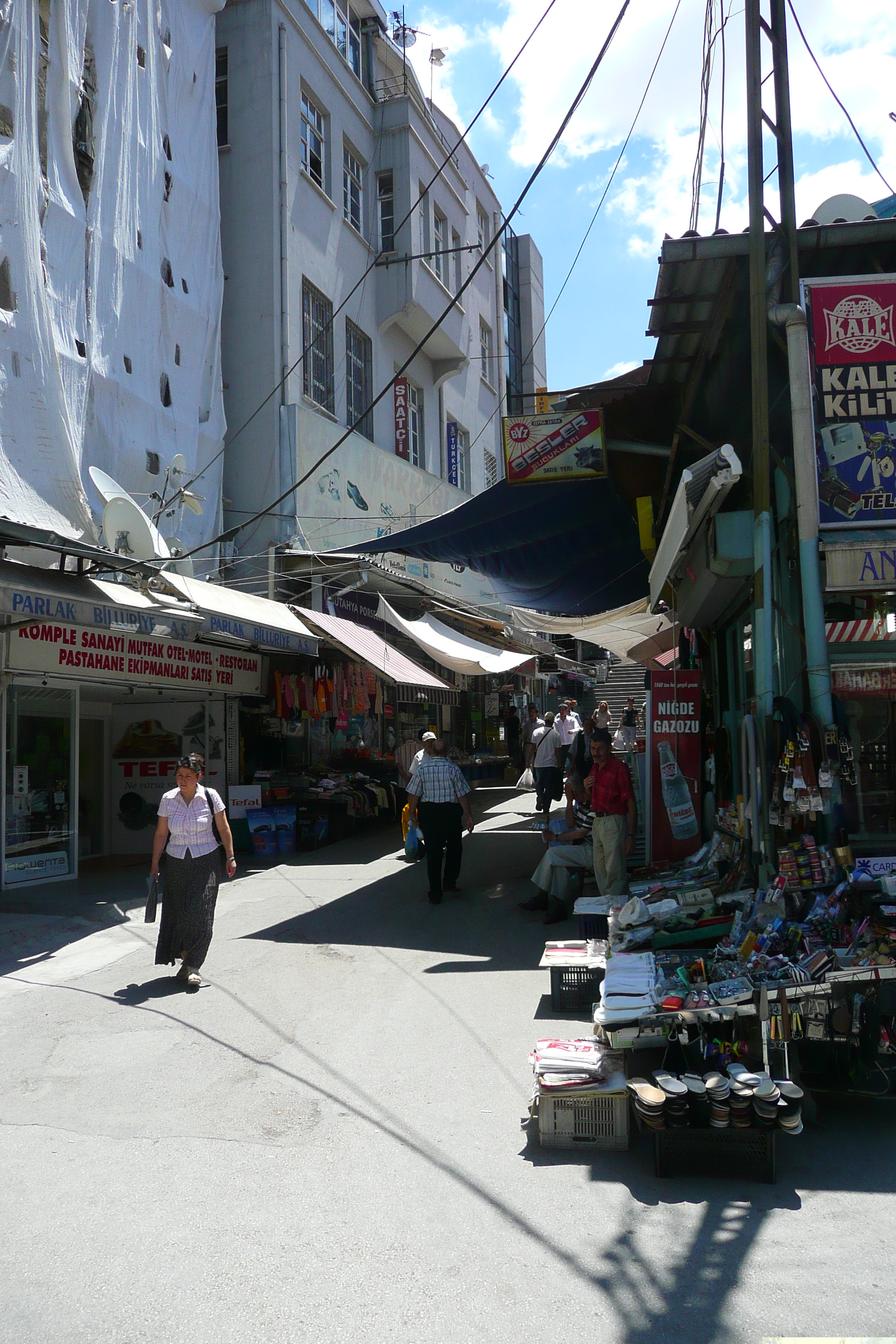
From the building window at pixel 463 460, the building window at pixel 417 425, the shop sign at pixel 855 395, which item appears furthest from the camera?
the building window at pixel 463 460

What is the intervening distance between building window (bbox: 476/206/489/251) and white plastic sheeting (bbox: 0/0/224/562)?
13331mm

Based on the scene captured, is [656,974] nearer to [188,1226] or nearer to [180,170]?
[188,1226]

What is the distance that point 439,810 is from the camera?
33.5ft

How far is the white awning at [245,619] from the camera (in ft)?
36.3

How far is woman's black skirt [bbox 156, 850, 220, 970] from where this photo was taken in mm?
7309

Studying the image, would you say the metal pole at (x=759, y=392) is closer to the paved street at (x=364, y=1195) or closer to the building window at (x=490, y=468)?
the paved street at (x=364, y=1195)

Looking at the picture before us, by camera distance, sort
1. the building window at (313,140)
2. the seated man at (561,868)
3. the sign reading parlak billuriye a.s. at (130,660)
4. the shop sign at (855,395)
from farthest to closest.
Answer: the building window at (313,140) < the sign reading parlak billuriye a.s. at (130,660) < the seated man at (561,868) < the shop sign at (855,395)

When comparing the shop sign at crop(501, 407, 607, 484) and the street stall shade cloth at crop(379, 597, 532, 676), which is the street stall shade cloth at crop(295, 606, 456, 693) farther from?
the shop sign at crop(501, 407, 607, 484)

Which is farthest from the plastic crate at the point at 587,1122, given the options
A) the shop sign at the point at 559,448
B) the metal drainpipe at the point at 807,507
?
the shop sign at the point at 559,448

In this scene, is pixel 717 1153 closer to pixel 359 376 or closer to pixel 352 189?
pixel 359 376

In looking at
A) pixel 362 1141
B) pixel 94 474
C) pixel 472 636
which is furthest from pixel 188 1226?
A: pixel 472 636

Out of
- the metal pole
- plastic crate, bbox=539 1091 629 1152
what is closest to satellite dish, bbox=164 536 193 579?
the metal pole

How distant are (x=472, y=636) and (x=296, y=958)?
14981mm

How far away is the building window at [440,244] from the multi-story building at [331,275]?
8 cm
